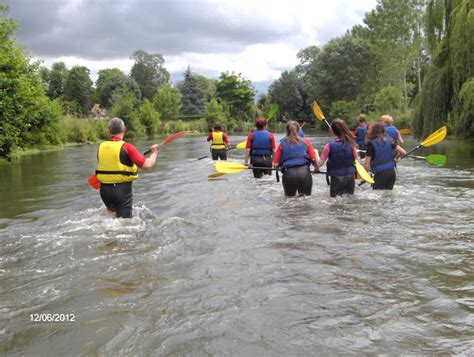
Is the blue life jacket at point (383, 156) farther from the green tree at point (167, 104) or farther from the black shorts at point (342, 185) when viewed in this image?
the green tree at point (167, 104)

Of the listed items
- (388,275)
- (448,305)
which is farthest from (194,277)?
(448,305)

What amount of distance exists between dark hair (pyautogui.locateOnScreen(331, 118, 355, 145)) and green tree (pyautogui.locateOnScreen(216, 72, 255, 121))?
67.5 metres

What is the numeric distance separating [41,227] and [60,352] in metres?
4.06

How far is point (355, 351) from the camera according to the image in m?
2.79

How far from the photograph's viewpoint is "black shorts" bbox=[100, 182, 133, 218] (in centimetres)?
598

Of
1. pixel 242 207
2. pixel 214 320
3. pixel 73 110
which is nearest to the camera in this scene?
pixel 214 320

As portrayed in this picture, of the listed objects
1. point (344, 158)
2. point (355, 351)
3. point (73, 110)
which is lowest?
point (355, 351)

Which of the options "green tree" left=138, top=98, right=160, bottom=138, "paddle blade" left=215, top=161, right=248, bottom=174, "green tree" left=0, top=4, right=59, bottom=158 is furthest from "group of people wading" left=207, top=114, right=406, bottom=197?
"green tree" left=138, top=98, right=160, bottom=138

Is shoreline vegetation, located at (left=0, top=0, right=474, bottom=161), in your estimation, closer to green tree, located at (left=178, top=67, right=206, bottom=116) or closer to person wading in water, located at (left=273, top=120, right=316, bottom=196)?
green tree, located at (left=178, top=67, right=206, bottom=116)

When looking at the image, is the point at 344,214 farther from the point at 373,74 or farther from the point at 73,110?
the point at 73,110

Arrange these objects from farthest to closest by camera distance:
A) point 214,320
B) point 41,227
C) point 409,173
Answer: point 409,173 < point 41,227 < point 214,320

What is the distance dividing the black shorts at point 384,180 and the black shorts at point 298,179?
4.19 ft

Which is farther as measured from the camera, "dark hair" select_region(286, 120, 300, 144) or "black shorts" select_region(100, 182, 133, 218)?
"dark hair" select_region(286, 120, 300, 144)

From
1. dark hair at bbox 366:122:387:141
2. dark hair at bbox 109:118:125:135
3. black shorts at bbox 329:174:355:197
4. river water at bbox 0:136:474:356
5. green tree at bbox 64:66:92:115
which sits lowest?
river water at bbox 0:136:474:356
